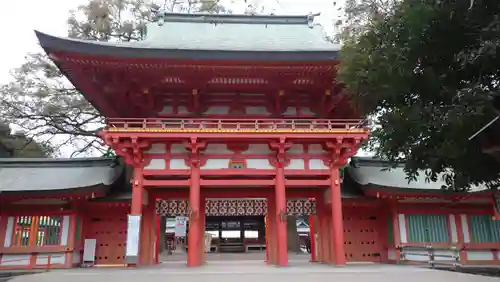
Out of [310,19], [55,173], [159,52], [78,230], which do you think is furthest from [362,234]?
[55,173]

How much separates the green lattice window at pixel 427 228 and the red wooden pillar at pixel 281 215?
5197mm

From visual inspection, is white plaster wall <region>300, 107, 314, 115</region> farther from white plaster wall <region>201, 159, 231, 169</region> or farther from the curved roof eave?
white plaster wall <region>201, 159, 231, 169</region>

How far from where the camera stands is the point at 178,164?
45.1 feet

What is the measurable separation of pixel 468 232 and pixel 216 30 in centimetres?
1336

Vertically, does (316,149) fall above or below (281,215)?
above

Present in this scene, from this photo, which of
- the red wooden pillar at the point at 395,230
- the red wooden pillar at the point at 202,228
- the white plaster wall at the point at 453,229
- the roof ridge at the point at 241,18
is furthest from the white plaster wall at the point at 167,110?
the white plaster wall at the point at 453,229

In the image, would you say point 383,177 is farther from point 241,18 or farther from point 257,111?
point 241,18

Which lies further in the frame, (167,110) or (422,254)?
(167,110)

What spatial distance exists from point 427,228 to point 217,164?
8266mm

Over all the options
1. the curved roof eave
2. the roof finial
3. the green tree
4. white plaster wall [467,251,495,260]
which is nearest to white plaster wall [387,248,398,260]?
white plaster wall [467,251,495,260]

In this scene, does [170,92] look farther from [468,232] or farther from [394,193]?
[468,232]

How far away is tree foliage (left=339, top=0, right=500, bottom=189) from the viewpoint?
20.6 feet

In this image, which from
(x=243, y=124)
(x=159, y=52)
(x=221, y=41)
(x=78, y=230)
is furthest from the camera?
(x=221, y=41)

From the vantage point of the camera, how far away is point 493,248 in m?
14.9
